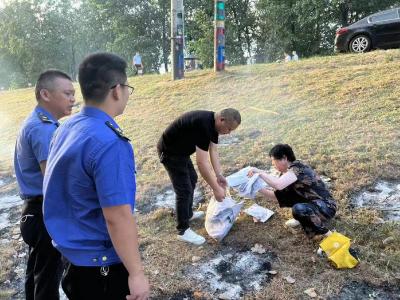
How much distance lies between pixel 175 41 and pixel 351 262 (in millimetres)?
8733

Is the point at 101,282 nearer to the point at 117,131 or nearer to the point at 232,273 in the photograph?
the point at 117,131

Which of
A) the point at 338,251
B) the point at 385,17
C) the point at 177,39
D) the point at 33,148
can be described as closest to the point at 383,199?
the point at 338,251

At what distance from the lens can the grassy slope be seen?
11.6 ft

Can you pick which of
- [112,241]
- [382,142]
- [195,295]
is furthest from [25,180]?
[382,142]

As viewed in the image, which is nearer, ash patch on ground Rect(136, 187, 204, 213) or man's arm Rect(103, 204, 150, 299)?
man's arm Rect(103, 204, 150, 299)

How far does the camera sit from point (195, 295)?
3238 millimetres

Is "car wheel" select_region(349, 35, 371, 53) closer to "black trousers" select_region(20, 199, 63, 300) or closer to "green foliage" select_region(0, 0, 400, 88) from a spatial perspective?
"black trousers" select_region(20, 199, 63, 300)

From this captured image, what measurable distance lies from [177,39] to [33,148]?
8.96m

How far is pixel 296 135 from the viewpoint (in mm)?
6145

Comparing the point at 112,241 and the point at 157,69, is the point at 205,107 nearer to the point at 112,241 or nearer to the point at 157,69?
the point at 112,241

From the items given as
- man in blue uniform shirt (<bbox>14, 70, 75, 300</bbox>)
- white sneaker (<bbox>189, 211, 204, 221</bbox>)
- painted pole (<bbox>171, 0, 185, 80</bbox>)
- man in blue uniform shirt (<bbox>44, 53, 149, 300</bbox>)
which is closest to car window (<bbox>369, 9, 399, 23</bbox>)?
painted pole (<bbox>171, 0, 185, 80</bbox>)

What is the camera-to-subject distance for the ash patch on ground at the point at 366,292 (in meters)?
3.06

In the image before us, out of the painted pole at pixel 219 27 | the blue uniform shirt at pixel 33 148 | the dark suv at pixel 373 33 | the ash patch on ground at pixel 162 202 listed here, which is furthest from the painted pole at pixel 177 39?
the blue uniform shirt at pixel 33 148

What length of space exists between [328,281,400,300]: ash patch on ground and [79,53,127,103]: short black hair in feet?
7.87
